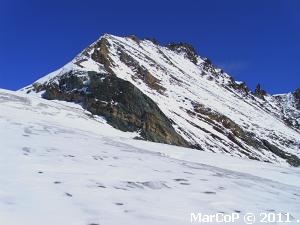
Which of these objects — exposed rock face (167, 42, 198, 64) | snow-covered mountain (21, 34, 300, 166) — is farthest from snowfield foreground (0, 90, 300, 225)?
exposed rock face (167, 42, 198, 64)

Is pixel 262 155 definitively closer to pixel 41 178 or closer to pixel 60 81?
pixel 60 81

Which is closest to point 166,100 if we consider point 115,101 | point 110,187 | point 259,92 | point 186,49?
point 115,101

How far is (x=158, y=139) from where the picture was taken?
36.1 metres

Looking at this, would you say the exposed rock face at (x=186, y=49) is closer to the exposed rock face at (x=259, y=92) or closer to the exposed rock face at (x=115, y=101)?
the exposed rock face at (x=259, y=92)

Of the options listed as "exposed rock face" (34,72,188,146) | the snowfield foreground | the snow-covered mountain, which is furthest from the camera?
the snow-covered mountain

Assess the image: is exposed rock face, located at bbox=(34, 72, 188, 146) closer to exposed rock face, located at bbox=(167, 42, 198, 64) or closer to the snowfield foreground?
the snowfield foreground

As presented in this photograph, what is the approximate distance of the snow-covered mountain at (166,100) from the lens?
37.1 metres

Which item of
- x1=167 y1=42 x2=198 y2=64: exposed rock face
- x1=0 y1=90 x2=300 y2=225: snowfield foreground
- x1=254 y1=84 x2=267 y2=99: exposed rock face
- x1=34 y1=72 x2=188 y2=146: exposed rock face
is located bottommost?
x1=0 y1=90 x2=300 y2=225: snowfield foreground

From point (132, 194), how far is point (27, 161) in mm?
2252

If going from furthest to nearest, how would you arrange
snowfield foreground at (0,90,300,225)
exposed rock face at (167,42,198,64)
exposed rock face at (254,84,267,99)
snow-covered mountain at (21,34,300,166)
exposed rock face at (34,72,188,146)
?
exposed rock face at (254,84,267,99)
exposed rock face at (167,42,198,64)
snow-covered mountain at (21,34,300,166)
exposed rock face at (34,72,188,146)
snowfield foreground at (0,90,300,225)

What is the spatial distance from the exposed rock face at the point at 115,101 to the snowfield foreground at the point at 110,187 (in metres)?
21.7

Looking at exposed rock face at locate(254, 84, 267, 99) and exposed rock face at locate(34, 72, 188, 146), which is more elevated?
exposed rock face at locate(254, 84, 267, 99)

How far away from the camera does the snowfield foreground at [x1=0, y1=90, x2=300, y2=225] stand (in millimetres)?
5742

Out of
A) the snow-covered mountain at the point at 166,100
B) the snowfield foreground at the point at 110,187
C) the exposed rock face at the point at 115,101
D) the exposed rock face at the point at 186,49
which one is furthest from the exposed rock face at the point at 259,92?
the snowfield foreground at the point at 110,187
